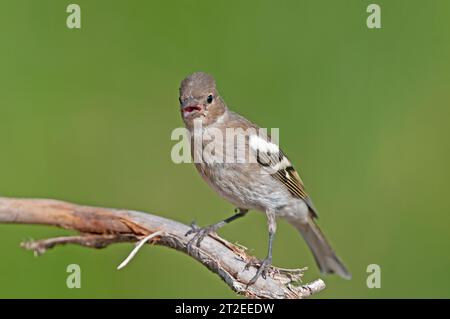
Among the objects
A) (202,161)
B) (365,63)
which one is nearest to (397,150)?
(365,63)

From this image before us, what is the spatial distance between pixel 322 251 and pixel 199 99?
5.83 feet

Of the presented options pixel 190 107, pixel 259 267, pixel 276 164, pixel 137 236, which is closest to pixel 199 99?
pixel 190 107

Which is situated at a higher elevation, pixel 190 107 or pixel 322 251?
pixel 190 107

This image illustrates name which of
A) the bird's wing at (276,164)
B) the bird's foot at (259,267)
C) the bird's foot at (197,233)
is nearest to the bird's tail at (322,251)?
the bird's wing at (276,164)

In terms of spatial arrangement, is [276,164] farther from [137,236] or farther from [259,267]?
[137,236]

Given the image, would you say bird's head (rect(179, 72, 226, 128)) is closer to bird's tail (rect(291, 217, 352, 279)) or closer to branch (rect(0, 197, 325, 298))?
branch (rect(0, 197, 325, 298))

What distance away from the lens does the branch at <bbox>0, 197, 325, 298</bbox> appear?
11.9 feet

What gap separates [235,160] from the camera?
4508 mm

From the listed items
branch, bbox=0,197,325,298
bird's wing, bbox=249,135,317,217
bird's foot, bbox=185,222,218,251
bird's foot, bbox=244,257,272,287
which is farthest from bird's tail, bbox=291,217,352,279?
branch, bbox=0,197,325,298

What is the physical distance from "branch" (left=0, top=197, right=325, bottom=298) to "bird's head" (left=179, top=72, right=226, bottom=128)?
Answer: 777mm

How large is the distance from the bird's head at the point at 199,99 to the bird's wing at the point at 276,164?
37cm

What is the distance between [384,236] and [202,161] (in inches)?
86.8

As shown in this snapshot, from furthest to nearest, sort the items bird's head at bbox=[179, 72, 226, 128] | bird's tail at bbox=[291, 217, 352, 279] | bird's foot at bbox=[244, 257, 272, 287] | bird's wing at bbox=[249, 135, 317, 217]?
bird's tail at bbox=[291, 217, 352, 279] → bird's wing at bbox=[249, 135, 317, 217] → bird's head at bbox=[179, 72, 226, 128] → bird's foot at bbox=[244, 257, 272, 287]

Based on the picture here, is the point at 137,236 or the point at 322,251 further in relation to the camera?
the point at 322,251
